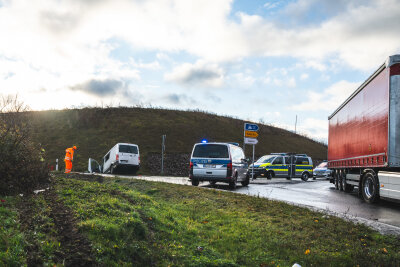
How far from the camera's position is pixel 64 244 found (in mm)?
4250

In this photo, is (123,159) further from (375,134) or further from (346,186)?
(375,134)

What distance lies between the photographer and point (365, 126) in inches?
492

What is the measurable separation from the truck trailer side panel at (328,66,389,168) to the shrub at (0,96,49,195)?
9.12m

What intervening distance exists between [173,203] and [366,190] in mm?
7277

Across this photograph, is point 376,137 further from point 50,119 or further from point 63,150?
point 50,119

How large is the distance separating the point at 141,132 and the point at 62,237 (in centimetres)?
4269

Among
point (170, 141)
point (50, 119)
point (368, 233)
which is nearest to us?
point (368, 233)

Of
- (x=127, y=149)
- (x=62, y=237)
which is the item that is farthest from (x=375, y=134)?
(x=127, y=149)

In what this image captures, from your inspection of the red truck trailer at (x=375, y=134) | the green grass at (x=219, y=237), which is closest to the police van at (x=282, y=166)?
the red truck trailer at (x=375, y=134)

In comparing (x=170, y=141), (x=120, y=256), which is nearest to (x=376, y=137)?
(x=120, y=256)

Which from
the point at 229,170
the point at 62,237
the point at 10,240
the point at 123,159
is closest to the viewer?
the point at 10,240

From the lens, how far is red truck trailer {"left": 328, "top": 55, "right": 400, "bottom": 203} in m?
9.90

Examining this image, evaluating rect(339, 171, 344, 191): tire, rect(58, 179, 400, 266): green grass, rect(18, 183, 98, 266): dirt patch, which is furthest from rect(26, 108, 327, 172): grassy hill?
rect(18, 183, 98, 266): dirt patch

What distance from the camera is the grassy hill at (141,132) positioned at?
140ft
